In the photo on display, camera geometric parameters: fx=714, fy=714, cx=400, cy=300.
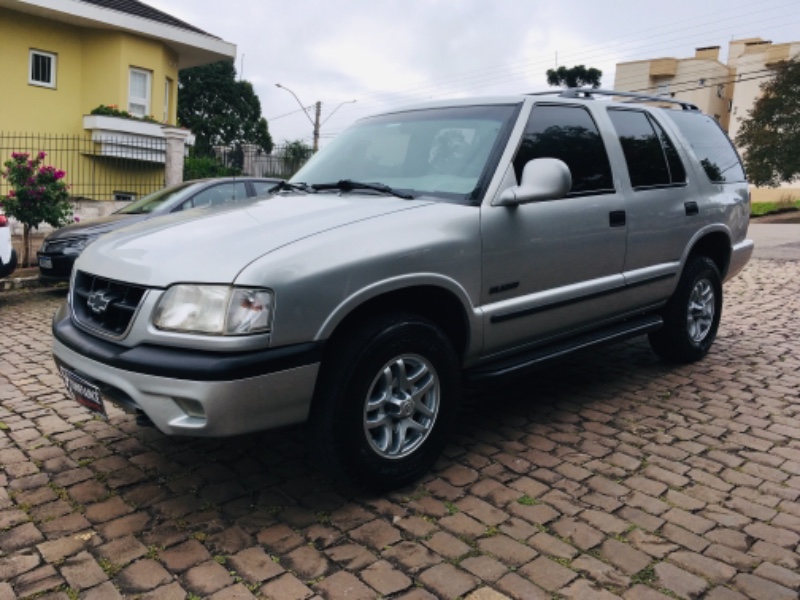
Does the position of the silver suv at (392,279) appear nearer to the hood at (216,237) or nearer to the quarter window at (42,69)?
the hood at (216,237)

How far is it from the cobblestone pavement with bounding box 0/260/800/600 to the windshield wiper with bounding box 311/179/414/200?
4.74ft

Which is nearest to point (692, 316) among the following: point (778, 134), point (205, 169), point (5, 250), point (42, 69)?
point (5, 250)

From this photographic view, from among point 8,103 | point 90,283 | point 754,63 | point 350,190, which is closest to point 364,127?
point 350,190

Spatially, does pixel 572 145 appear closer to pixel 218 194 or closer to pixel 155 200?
pixel 218 194

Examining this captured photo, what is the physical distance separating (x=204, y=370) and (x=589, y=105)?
3062 mm

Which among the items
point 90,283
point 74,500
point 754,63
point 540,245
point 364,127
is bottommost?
point 74,500

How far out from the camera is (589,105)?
456 cm

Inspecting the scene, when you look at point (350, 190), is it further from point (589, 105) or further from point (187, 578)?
point (187, 578)

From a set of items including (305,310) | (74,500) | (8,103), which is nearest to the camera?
(305,310)

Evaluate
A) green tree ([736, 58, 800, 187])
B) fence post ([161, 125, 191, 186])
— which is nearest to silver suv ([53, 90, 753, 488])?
fence post ([161, 125, 191, 186])

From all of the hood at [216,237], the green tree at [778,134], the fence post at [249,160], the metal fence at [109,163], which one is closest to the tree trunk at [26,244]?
the hood at [216,237]

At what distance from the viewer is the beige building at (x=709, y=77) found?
59344mm

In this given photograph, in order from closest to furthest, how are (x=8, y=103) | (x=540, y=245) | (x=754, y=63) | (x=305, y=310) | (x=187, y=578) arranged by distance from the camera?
(x=187, y=578) → (x=305, y=310) → (x=540, y=245) → (x=8, y=103) → (x=754, y=63)

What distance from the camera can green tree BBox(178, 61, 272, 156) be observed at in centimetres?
4597
